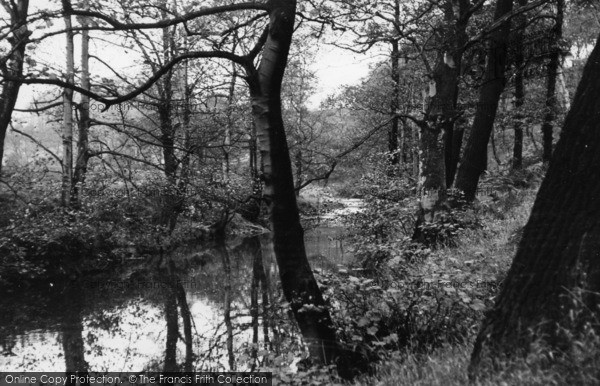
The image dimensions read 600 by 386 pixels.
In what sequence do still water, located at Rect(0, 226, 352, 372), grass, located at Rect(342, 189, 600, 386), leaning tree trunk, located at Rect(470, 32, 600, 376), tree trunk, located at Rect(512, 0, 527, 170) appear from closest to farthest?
grass, located at Rect(342, 189, 600, 386), leaning tree trunk, located at Rect(470, 32, 600, 376), still water, located at Rect(0, 226, 352, 372), tree trunk, located at Rect(512, 0, 527, 170)

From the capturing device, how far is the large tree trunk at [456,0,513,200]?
11938 mm

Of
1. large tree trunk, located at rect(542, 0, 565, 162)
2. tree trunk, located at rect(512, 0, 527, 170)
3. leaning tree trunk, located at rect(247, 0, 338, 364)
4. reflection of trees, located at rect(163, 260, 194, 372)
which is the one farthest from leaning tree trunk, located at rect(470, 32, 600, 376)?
large tree trunk, located at rect(542, 0, 565, 162)

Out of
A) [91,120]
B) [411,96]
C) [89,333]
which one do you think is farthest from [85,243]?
[411,96]

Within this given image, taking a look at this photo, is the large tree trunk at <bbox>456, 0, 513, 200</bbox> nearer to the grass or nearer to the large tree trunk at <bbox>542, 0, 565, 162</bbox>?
the grass

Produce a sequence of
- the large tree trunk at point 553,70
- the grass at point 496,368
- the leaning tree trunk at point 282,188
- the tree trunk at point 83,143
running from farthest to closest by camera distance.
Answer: the large tree trunk at point 553,70 → the tree trunk at point 83,143 → the leaning tree trunk at point 282,188 → the grass at point 496,368

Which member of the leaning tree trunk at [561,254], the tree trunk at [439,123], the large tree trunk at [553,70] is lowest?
the leaning tree trunk at [561,254]

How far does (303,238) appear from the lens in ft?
28.3

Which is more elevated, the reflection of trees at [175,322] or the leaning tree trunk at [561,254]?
the leaning tree trunk at [561,254]

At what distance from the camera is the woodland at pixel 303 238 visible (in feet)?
10.2

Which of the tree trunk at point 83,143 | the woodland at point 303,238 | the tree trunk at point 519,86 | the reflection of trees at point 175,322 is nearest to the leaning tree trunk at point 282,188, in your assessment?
the woodland at point 303,238

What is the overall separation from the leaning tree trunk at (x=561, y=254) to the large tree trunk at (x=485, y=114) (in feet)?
29.2

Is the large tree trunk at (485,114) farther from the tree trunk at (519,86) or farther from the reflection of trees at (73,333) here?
the reflection of trees at (73,333)

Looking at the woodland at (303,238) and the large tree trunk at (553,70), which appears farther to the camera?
the large tree trunk at (553,70)

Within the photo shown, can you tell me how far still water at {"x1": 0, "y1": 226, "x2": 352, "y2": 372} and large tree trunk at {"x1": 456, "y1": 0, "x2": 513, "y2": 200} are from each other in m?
4.49
